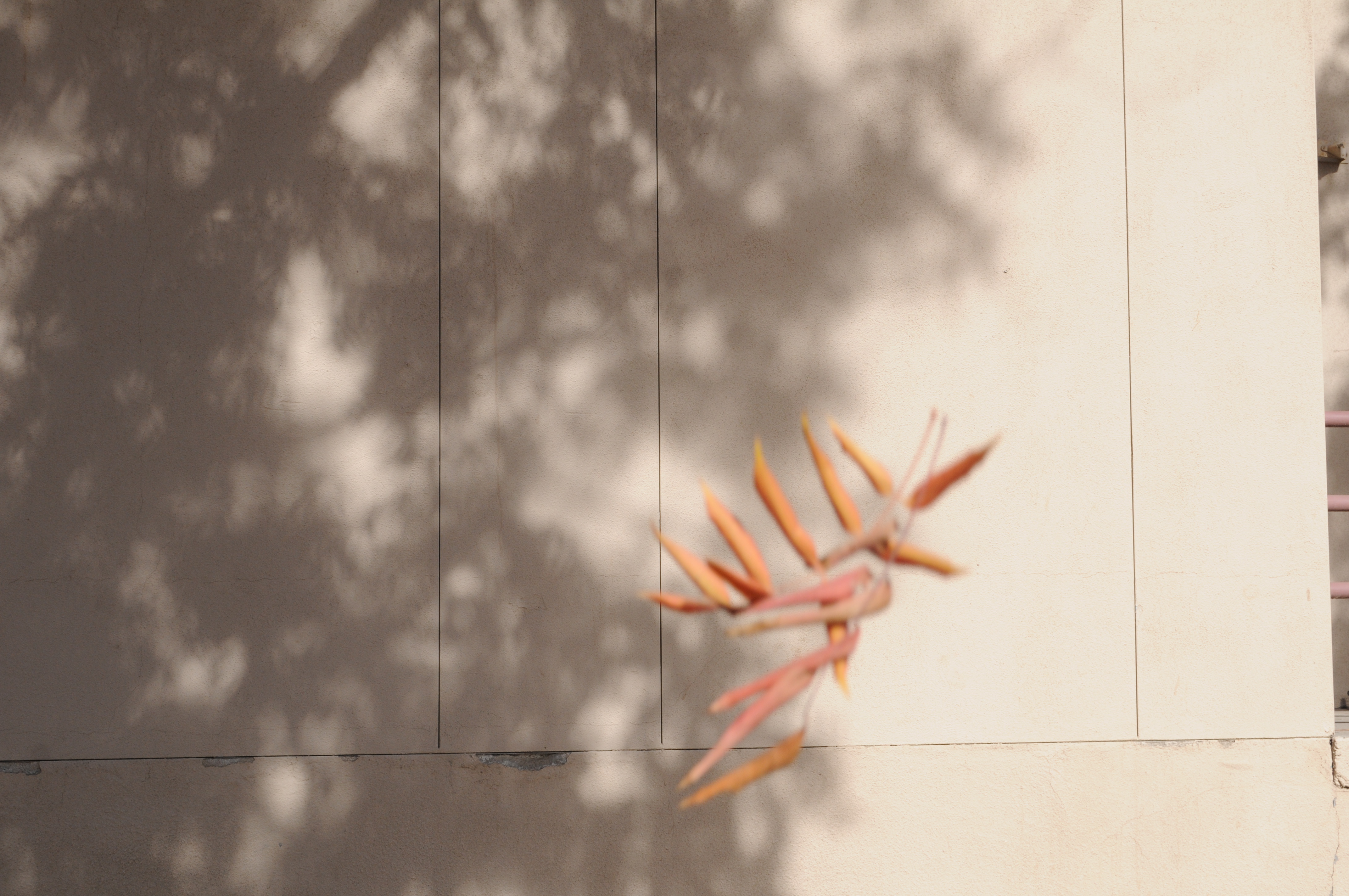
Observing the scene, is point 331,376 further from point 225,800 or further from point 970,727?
point 970,727

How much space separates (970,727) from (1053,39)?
8.78 ft

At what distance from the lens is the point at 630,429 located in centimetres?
361

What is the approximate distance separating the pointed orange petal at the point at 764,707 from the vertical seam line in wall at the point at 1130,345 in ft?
9.70

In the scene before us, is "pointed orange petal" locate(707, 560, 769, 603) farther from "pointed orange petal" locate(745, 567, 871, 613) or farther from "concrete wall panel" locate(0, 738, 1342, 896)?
"concrete wall panel" locate(0, 738, 1342, 896)

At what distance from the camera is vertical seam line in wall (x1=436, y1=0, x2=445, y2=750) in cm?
356

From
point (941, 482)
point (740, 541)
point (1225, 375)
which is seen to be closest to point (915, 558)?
point (941, 482)

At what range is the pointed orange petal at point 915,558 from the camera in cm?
114

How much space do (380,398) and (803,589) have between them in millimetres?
2749

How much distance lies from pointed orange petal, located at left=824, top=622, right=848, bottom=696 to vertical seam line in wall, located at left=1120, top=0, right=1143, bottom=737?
288 centimetres

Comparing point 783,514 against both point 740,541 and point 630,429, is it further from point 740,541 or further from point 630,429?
point 630,429

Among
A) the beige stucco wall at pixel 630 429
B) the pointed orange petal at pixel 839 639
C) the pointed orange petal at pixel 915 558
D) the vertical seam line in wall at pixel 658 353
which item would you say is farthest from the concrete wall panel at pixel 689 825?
the pointed orange petal at pixel 915 558

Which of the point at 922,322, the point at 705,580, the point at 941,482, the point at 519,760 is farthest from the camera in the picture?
the point at 922,322

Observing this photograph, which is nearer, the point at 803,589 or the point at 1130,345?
the point at 803,589

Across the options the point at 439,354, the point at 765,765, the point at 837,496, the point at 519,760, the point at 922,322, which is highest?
the point at 922,322
